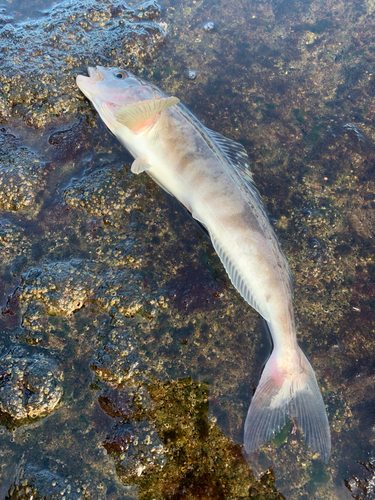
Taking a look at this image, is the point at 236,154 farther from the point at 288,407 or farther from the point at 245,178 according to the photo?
the point at 288,407

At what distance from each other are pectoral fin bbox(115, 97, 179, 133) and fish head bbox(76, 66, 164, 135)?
22cm

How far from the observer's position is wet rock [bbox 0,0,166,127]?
3.25 meters

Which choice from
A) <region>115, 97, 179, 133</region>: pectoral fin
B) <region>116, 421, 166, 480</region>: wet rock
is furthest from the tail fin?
<region>115, 97, 179, 133</region>: pectoral fin

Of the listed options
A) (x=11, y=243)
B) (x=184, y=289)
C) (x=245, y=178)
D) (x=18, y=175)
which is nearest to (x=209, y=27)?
(x=245, y=178)

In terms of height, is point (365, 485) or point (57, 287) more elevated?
point (365, 485)

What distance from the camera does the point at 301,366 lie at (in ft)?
8.03

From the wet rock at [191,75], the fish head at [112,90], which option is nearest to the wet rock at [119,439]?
the fish head at [112,90]

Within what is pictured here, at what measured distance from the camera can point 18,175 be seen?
2.95 m

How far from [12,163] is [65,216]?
2.49ft

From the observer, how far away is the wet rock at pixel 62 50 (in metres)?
3.25

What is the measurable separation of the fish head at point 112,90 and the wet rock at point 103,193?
0.50m

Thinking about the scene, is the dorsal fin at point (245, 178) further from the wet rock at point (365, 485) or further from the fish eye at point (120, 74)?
the wet rock at point (365, 485)

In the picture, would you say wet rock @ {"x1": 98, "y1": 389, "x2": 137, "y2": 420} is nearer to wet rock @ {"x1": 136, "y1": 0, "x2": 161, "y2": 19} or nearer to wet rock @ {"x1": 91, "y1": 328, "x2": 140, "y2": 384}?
wet rock @ {"x1": 91, "y1": 328, "x2": 140, "y2": 384}

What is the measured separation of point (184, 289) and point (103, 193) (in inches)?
47.7
